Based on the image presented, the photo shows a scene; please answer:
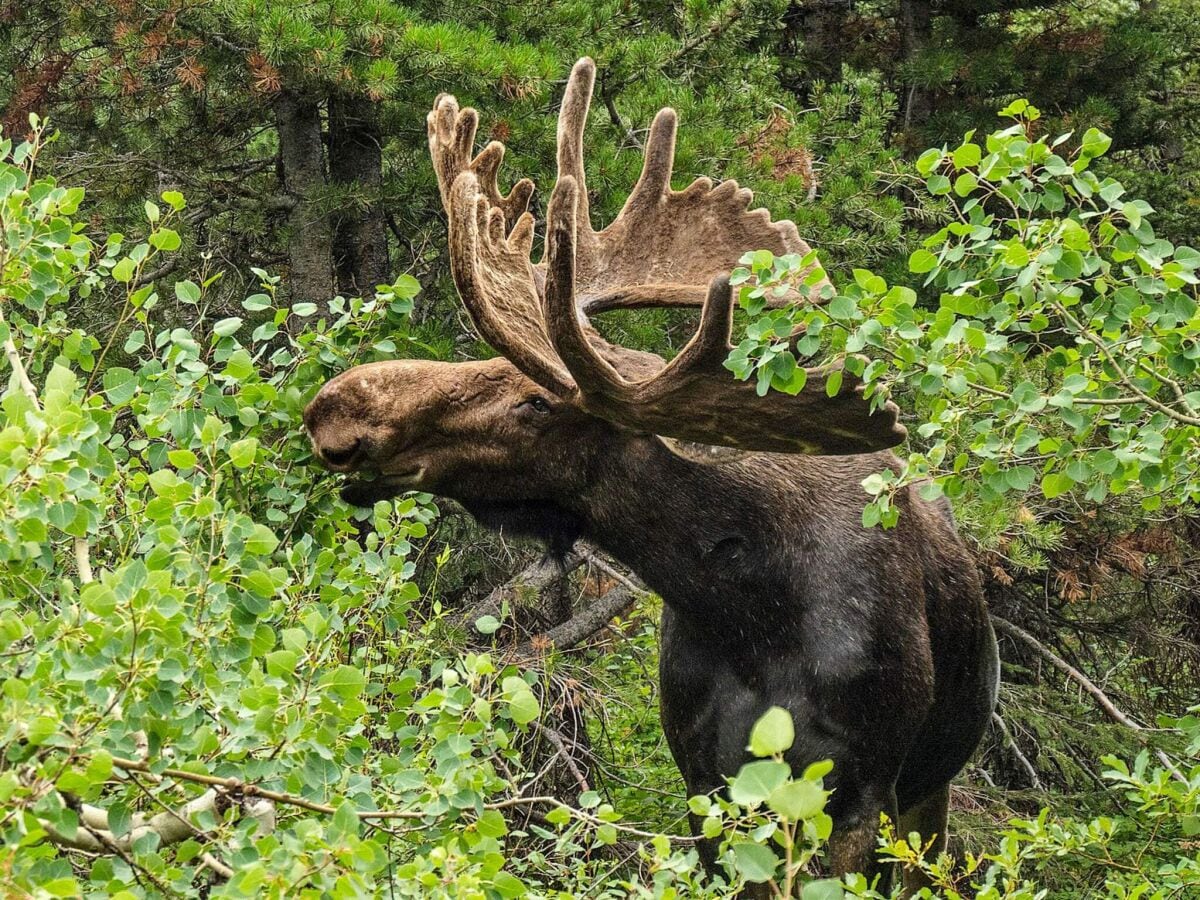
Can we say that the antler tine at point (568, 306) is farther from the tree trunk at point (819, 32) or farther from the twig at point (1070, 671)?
the tree trunk at point (819, 32)

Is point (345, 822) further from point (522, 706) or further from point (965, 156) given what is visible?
point (965, 156)

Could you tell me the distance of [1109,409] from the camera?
322cm

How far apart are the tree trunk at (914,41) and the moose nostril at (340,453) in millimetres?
7227

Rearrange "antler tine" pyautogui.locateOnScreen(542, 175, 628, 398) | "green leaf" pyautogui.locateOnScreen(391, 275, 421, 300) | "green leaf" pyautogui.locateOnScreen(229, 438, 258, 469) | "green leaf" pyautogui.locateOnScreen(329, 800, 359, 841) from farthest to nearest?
"green leaf" pyautogui.locateOnScreen(391, 275, 421, 300) < "antler tine" pyautogui.locateOnScreen(542, 175, 628, 398) < "green leaf" pyautogui.locateOnScreen(229, 438, 258, 469) < "green leaf" pyautogui.locateOnScreen(329, 800, 359, 841)

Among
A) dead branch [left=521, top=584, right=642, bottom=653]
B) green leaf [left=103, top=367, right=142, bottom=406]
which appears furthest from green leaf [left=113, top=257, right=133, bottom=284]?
dead branch [left=521, top=584, right=642, bottom=653]

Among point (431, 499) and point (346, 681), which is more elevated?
point (346, 681)

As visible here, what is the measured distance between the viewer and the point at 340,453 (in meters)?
3.87

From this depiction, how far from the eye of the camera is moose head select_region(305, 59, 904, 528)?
3.69 m

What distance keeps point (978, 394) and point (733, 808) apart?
1.51m

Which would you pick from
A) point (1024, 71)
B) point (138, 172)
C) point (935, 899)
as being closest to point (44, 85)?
point (138, 172)

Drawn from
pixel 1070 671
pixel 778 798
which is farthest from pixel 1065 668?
pixel 778 798

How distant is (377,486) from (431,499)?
0.39 m

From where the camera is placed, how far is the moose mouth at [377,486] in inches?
158

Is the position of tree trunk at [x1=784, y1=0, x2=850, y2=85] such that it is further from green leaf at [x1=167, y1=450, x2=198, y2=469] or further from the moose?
green leaf at [x1=167, y1=450, x2=198, y2=469]
